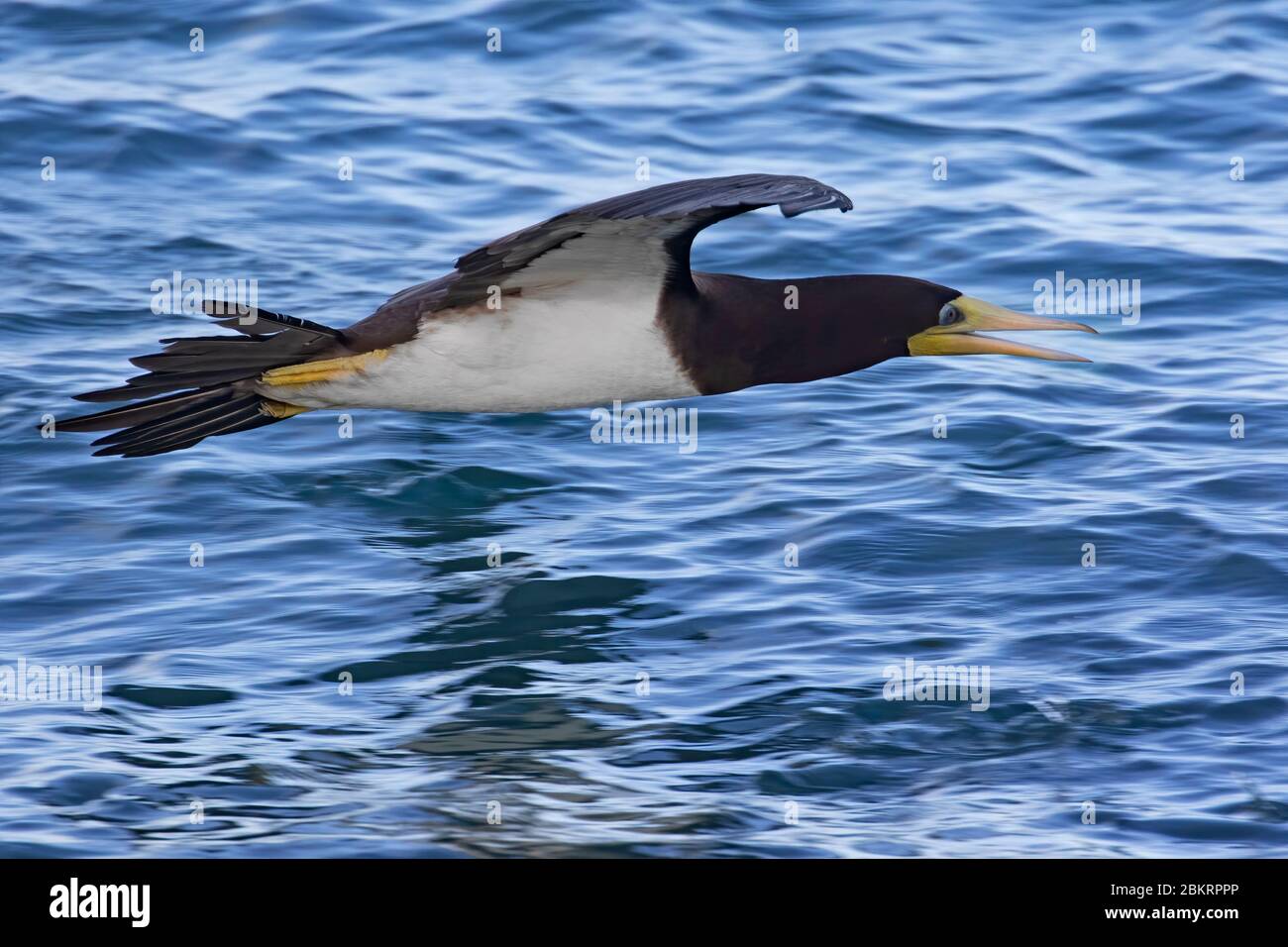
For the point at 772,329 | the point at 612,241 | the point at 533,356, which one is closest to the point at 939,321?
the point at 772,329

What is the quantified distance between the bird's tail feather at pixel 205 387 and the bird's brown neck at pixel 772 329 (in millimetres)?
1289

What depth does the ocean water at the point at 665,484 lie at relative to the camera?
5.91 metres

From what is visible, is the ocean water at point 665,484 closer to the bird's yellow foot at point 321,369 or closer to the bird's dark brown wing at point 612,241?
the bird's yellow foot at point 321,369

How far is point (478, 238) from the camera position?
10.7 m

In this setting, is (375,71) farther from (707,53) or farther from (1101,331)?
(1101,331)

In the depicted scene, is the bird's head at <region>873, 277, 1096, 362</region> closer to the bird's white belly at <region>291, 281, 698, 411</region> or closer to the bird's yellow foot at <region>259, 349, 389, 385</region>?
the bird's white belly at <region>291, 281, 698, 411</region>

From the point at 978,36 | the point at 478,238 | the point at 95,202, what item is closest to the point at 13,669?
the point at 478,238

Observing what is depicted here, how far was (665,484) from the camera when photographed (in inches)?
329

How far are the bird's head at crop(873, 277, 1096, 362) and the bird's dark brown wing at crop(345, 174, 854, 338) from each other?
89 centimetres

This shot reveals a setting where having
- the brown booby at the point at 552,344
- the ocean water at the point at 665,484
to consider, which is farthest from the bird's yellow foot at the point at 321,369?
the ocean water at the point at 665,484

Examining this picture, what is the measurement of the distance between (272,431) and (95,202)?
331 centimetres

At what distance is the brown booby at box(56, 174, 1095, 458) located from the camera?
21.4ft

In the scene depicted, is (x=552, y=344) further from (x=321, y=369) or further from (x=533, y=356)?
(x=321, y=369)

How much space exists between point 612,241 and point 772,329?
86cm
